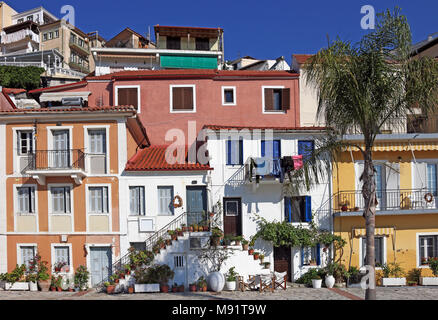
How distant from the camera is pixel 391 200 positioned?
888 inches

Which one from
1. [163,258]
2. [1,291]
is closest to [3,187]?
[1,291]

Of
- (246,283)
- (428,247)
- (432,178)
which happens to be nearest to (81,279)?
(246,283)

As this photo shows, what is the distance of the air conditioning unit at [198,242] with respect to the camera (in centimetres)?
2045

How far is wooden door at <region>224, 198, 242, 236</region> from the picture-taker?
873 inches

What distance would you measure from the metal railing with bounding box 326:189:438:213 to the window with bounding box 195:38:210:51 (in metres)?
24.7

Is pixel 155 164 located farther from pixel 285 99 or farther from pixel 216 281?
pixel 285 99

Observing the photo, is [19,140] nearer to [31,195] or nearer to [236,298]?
[31,195]

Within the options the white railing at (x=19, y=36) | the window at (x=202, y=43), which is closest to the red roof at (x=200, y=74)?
the window at (x=202, y=43)

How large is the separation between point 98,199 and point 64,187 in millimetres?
1824

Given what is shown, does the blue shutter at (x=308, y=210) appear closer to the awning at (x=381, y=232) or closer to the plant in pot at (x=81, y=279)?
the awning at (x=381, y=232)

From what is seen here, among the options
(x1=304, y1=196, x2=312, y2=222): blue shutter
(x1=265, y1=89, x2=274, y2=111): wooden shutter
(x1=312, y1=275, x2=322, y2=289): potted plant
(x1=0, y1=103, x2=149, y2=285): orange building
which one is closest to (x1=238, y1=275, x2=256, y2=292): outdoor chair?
(x1=312, y1=275, x2=322, y2=289): potted plant

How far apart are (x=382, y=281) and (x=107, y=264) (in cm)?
1382

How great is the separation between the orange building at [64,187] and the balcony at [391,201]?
11257mm

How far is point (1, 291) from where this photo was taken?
20.6m
